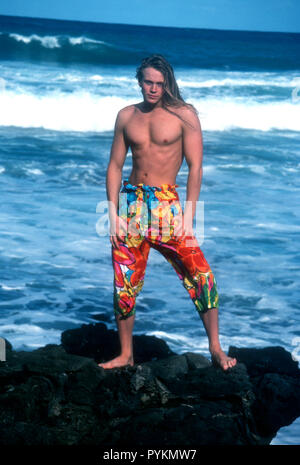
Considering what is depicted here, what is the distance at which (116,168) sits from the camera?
3438mm

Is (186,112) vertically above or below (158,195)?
above

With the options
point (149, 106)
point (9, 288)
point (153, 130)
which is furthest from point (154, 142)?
point (9, 288)

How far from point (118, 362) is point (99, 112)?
1368 centimetres

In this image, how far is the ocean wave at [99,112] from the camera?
48.7 feet

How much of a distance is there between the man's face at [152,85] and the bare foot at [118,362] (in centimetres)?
138

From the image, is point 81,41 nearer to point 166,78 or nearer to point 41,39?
point 41,39

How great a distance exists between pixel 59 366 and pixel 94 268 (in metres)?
2.37

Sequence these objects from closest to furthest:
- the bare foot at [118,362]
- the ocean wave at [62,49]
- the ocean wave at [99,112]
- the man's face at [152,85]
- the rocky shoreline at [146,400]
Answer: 1. the rocky shoreline at [146,400]
2. the man's face at [152,85]
3. the bare foot at [118,362]
4. the ocean wave at [99,112]
5. the ocean wave at [62,49]

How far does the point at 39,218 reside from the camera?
22.4 ft

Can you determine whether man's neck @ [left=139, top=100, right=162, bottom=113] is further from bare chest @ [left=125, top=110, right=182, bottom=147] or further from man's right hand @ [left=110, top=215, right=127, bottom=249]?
man's right hand @ [left=110, top=215, right=127, bottom=249]

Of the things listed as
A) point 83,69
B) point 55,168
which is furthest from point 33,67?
point 55,168

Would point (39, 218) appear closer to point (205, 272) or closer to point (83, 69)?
point (205, 272)

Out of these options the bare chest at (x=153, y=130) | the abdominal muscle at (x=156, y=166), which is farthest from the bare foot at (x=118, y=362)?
the bare chest at (x=153, y=130)

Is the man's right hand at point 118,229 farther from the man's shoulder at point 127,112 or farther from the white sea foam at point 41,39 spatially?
the white sea foam at point 41,39
